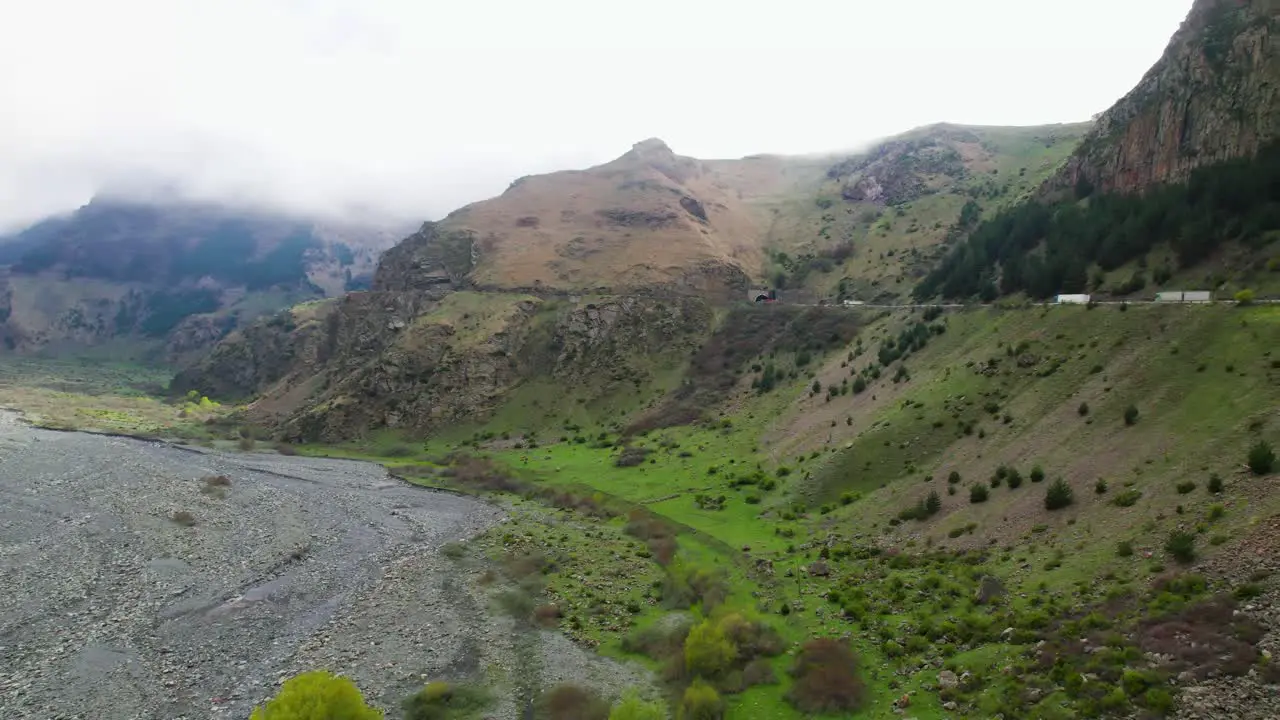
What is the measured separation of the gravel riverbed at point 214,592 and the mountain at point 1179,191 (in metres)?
56.1

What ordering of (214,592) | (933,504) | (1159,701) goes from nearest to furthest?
1. (1159,701)
2. (214,592)
3. (933,504)

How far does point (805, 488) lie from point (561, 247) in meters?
100

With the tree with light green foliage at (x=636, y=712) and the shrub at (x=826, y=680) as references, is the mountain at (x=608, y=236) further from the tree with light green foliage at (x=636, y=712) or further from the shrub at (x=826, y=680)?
the tree with light green foliage at (x=636, y=712)

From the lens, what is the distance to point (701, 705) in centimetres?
2619

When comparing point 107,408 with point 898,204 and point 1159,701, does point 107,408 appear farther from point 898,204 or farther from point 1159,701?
point 1159,701

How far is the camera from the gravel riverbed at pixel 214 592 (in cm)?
3031

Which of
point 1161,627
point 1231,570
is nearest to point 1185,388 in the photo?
point 1231,570

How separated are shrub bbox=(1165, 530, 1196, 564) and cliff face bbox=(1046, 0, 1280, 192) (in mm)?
49547

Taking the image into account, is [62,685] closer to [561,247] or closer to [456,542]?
[456,542]

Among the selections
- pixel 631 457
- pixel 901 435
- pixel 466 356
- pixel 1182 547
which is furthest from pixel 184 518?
pixel 1182 547

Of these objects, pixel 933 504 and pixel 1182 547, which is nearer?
pixel 1182 547

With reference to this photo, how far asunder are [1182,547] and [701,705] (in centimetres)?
1844

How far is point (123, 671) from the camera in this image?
31.1 meters

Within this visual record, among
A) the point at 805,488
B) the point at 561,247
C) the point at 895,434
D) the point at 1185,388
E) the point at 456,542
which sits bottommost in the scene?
the point at 456,542
